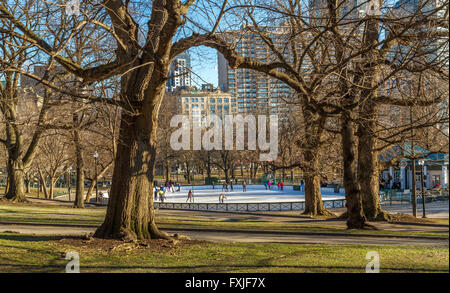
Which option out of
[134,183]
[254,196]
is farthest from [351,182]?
[254,196]

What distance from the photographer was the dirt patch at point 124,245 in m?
8.67

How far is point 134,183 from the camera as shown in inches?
391

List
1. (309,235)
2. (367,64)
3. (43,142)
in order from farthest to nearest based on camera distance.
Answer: (43,142) → (309,235) → (367,64)

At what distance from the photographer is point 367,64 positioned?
11000mm

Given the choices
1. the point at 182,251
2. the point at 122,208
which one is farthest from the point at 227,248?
the point at 122,208

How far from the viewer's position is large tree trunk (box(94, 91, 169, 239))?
9.91m

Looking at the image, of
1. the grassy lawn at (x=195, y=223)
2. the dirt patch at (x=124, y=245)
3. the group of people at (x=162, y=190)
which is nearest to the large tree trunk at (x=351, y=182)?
the grassy lawn at (x=195, y=223)

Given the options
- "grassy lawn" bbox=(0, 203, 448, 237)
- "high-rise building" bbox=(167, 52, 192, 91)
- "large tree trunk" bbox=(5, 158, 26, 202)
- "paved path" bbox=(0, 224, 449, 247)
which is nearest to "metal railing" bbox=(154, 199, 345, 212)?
"large tree trunk" bbox=(5, 158, 26, 202)

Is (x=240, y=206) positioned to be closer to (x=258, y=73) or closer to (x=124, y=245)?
(x=258, y=73)

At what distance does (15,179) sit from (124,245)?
69.6 ft
